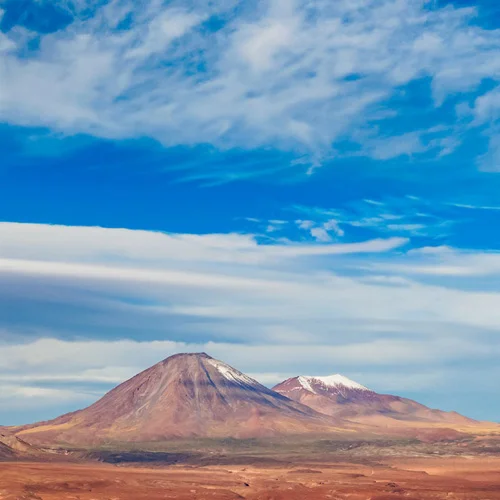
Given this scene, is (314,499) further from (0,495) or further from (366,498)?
(0,495)

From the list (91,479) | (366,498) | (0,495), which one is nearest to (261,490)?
(366,498)

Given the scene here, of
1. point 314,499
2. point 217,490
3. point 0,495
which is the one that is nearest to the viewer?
point 0,495

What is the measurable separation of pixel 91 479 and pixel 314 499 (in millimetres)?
52826

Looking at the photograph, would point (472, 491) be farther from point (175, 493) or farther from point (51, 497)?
point (51, 497)

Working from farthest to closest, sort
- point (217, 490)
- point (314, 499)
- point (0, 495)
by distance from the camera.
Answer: point (217, 490) < point (314, 499) < point (0, 495)

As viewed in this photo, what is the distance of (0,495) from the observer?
166000 millimetres

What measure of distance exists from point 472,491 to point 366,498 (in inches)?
1059

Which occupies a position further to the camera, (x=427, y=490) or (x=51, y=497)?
(x=427, y=490)

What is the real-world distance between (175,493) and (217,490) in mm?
11348

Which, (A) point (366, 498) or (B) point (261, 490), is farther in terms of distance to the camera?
(B) point (261, 490)

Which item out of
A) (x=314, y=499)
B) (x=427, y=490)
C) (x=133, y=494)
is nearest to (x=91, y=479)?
(x=133, y=494)

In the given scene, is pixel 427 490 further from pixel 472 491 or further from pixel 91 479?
pixel 91 479

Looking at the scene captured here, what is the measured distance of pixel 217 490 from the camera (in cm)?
18925

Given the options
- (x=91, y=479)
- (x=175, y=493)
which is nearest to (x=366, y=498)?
(x=175, y=493)
